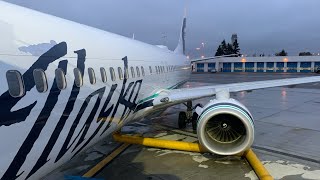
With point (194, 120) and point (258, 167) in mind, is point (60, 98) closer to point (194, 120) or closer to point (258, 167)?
point (258, 167)

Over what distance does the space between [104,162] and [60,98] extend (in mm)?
4684

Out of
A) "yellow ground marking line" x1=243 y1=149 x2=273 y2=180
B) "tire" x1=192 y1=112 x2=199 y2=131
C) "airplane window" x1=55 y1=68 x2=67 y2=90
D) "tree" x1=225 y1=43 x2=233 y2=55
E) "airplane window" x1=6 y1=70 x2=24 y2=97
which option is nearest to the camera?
"airplane window" x1=6 y1=70 x2=24 y2=97

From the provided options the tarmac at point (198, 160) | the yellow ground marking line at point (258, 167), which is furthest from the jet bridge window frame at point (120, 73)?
the yellow ground marking line at point (258, 167)

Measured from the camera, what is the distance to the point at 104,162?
8.69 meters

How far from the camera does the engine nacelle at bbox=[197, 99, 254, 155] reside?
24.3 ft

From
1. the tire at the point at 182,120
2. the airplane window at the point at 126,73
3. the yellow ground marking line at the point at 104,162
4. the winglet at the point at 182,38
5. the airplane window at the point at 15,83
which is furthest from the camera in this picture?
the winglet at the point at 182,38

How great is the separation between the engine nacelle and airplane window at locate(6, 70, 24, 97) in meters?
4.78

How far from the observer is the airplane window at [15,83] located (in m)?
3.55

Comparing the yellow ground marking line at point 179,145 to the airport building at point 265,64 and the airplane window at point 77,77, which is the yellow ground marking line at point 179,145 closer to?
the airplane window at point 77,77

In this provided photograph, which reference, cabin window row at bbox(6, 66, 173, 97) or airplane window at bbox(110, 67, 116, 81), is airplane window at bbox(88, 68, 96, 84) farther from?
airplane window at bbox(110, 67, 116, 81)

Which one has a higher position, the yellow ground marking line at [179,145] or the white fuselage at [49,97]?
the white fuselage at [49,97]

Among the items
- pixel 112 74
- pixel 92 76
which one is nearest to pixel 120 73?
pixel 112 74

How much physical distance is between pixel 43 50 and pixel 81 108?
1.12 metres

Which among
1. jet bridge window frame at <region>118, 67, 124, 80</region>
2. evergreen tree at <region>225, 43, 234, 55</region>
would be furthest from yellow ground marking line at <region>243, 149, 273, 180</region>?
evergreen tree at <region>225, 43, 234, 55</region>
